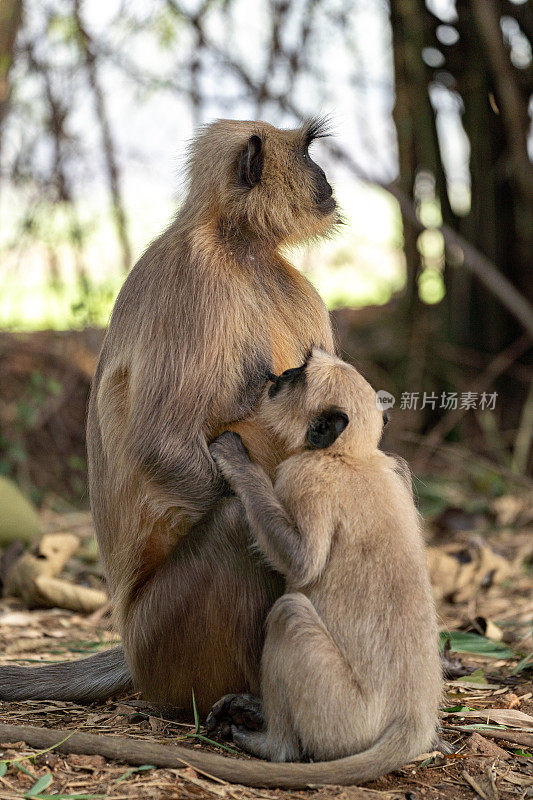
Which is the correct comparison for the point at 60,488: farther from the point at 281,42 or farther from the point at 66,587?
→ the point at 281,42

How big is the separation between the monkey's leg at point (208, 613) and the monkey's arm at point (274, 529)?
0.31 feet

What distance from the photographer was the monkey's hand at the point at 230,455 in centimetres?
295

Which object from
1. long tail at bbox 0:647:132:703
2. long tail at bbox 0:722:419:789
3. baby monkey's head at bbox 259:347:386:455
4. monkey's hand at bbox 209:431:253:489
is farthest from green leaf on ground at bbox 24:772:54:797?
baby monkey's head at bbox 259:347:386:455

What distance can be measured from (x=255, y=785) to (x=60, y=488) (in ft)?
21.0

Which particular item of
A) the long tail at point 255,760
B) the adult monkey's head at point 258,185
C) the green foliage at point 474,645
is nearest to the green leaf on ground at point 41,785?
the long tail at point 255,760

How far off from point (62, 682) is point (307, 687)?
4.22 ft

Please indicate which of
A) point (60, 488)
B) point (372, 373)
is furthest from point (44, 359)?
point (372, 373)

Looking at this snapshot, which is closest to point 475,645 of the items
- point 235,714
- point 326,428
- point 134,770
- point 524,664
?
point 524,664

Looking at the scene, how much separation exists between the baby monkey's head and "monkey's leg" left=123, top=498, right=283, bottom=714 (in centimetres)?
31

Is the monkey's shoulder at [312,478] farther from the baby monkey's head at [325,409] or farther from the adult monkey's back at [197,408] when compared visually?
the adult monkey's back at [197,408]

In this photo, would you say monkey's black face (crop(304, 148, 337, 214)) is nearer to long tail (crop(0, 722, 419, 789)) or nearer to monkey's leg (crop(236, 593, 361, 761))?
monkey's leg (crop(236, 593, 361, 761))

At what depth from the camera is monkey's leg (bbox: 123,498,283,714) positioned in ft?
9.57

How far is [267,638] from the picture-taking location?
107 inches

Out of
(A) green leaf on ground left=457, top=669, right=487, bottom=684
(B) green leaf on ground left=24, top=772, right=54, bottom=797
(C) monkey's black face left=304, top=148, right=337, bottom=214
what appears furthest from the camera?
(A) green leaf on ground left=457, top=669, right=487, bottom=684
